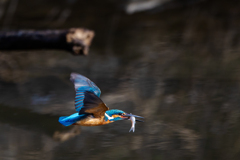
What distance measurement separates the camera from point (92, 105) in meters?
1.02

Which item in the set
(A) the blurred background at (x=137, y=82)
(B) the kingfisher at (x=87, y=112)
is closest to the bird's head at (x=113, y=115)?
(B) the kingfisher at (x=87, y=112)

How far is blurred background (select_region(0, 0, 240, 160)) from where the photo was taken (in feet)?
4.33

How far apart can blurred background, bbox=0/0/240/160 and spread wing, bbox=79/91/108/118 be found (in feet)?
0.82

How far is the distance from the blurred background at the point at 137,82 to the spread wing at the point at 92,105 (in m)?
0.25

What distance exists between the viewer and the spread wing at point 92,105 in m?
1.01

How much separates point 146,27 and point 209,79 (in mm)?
1469

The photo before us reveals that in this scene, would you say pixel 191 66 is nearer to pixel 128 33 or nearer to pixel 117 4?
pixel 128 33

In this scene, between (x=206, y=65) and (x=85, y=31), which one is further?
(x=206, y=65)

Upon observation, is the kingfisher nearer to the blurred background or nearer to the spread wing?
the spread wing

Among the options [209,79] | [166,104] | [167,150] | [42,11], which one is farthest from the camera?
[42,11]

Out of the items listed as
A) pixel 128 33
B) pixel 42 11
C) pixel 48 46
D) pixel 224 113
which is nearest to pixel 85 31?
pixel 48 46

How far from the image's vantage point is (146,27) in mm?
3422

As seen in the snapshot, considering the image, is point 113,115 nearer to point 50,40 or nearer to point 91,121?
point 91,121

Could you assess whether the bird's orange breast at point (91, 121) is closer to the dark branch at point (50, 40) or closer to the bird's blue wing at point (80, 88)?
the bird's blue wing at point (80, 88)
